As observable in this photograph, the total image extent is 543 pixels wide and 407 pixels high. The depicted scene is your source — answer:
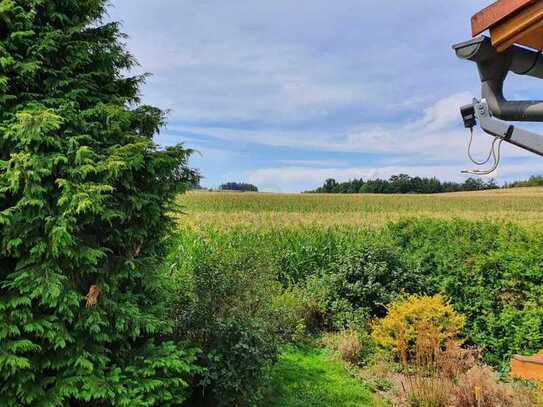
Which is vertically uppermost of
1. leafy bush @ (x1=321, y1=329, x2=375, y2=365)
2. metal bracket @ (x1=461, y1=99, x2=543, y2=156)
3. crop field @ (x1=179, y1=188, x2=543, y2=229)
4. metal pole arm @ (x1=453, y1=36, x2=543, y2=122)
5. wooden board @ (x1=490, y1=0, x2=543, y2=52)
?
wooden board @ (x1=490, y1=0, x2=543, y2=52)

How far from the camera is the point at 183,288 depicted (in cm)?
455

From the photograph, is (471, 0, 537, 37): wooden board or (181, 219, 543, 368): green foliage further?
(181, 219, 543, 368): green foliage

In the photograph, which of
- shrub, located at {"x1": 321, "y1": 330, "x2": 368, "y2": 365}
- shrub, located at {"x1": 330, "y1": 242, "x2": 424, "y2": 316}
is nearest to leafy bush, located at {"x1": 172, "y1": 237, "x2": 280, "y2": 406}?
shrub, located at {"x1": 321, "y1": 330, "x2": 368, "y2": 365}

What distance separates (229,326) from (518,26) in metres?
3.08

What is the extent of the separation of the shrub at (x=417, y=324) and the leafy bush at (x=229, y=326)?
1.64 m

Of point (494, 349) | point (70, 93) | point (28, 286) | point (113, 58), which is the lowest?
point (494, 349)

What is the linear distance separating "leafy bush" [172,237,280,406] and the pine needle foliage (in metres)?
0.47

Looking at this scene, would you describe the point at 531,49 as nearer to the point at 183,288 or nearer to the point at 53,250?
the point at 53,250

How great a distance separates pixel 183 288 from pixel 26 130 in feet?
8.09

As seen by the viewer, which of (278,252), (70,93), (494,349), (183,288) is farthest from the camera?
(278,252)

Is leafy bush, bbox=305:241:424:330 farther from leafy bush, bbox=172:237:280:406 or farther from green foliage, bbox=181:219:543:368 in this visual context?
leafy bush, bbox=172:237:280:406

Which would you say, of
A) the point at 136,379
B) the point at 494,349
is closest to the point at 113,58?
the point at 136,379

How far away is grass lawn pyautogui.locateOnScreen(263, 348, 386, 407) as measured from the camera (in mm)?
4484

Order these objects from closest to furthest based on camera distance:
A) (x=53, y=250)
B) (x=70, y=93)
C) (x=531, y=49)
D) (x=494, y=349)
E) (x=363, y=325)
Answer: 1. (x=531, y=49)
2. (x=53, y=250)
3. (x=70, y=93)
4. (x=494, y=349)
5. (x=363, y=325)
